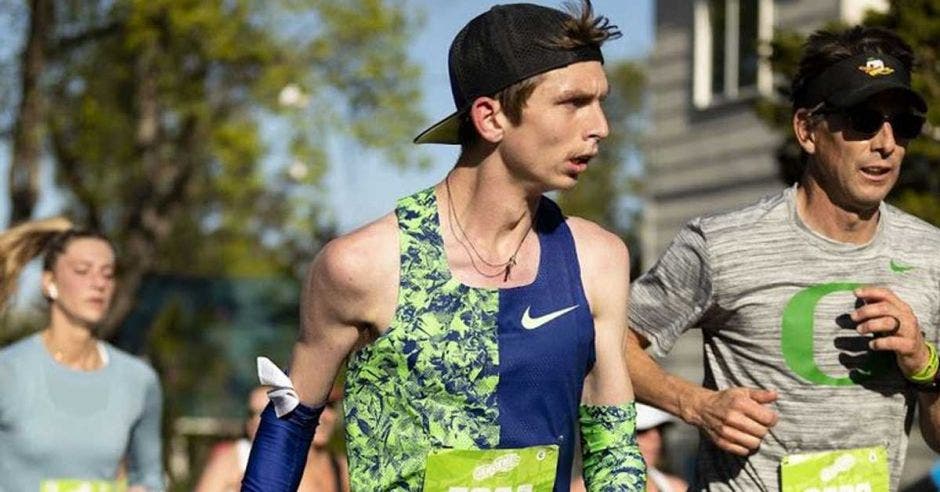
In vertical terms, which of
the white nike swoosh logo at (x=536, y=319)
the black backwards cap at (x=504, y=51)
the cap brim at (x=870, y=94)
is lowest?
the white nike swoosh logo at (x=536, y=319)

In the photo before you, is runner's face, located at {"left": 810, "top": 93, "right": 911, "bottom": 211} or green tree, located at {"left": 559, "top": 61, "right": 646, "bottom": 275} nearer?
runner's face, located at {"left": 810, "top": 93, "right": 911, "bottom": 211}

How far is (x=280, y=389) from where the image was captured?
16.0 ft

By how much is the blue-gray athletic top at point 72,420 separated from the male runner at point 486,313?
383 cm

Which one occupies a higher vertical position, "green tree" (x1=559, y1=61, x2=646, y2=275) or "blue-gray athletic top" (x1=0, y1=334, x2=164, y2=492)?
"blue-gray athletic top" (x1=0, y1=334, x2=164, y2=492)

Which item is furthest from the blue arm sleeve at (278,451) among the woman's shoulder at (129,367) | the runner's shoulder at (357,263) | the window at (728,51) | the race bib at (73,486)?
the window at (728,51)

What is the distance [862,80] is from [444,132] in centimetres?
134

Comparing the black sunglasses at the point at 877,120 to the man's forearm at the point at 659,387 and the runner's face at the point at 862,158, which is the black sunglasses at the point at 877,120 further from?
the man's forearm at the point at 659,387

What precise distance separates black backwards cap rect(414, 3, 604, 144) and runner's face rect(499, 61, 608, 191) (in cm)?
4

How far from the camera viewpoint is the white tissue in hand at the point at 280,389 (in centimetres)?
487

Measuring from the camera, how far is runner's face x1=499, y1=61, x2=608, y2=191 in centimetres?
474

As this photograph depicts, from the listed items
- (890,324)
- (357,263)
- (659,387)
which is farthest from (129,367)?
(357,263)

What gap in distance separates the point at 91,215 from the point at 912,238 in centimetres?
2301

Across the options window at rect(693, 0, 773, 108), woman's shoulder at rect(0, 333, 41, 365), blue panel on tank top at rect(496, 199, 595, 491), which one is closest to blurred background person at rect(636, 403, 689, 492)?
woman's shoulder at rect(0, 333, 41, 365)

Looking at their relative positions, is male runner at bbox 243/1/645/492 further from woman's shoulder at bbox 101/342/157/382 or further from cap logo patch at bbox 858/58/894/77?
woman's shoulder at bbox 101/342/157/382
